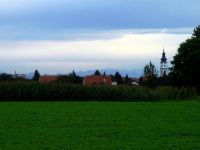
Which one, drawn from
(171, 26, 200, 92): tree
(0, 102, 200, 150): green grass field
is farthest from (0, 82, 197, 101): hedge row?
(0, 102, 200, 150): green grass field

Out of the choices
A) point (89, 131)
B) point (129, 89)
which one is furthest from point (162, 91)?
point (89, 131)

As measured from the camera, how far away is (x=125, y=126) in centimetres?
2080

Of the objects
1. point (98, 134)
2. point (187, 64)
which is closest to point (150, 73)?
point (187, 64)

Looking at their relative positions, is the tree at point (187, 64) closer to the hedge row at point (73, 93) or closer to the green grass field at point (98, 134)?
the hedge row at point (73, 93)

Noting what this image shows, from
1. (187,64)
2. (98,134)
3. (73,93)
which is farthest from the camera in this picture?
(187,64)

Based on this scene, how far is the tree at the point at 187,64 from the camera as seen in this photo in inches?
3044

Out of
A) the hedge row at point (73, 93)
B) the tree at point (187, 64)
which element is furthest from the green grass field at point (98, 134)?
the tree at point (187, 64)

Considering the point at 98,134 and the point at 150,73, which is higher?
the point at 150,73

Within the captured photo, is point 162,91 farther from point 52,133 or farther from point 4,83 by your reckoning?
point 52,133

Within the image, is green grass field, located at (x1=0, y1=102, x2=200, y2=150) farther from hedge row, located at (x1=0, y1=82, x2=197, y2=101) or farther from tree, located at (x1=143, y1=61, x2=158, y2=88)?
tree, located at (x1=143, y1=61, x2=158, y2=88)

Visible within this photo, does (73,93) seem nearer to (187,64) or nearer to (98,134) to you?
(187,64)

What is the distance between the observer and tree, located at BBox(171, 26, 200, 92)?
77312 millimetres

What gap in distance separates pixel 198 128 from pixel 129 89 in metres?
34.2

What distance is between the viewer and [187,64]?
7900 centimetres
